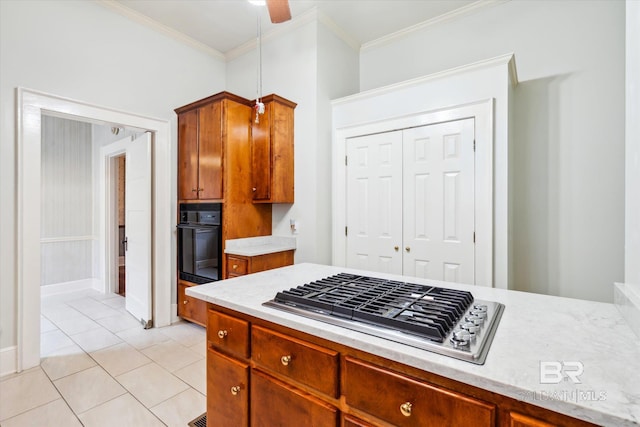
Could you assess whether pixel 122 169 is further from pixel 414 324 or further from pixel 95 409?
pixel 414 324

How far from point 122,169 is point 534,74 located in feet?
19.1

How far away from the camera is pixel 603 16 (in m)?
2.43

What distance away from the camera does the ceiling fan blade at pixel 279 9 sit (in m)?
1.64

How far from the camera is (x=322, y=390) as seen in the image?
3.43ft

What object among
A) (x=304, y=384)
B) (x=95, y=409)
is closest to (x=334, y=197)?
(x=304, y=384)

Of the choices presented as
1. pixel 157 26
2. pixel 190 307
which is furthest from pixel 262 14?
pixel 190 307

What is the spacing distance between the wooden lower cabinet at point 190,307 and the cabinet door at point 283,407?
2125 mm

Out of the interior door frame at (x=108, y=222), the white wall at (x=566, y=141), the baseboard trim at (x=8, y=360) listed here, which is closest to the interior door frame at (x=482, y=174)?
the white wall at (x=566, y=141)

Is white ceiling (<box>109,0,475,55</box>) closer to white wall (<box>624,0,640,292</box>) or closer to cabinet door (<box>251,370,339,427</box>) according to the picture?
white wall (<box>624,0,640,292</box>)

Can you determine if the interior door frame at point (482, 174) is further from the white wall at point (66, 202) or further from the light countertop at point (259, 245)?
the white wall at point (66, 202)

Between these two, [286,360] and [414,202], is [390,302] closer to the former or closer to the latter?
[286,360]

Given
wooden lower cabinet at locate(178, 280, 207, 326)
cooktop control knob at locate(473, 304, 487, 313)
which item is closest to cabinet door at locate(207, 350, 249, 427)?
cooktop control knob at locate(473, 304, 487, 313)

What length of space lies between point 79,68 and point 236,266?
2293 millimetres

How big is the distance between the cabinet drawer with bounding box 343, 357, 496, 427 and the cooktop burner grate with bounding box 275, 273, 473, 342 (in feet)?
0.46
